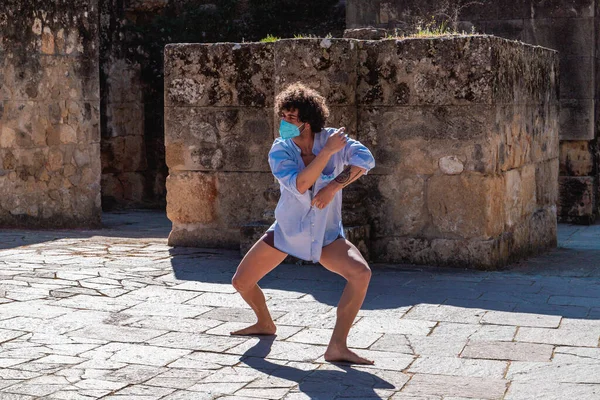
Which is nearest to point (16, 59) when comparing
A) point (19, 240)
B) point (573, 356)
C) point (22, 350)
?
point (19, 240)

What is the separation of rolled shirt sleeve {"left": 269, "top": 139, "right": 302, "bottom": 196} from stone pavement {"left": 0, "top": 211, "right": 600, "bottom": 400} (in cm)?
82

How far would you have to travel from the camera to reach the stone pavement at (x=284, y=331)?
4.23 metres

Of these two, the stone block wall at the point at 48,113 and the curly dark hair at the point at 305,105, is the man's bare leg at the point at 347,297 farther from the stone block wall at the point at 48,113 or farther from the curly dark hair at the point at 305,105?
the stone block wall at the point at 48,113

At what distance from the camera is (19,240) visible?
868cm

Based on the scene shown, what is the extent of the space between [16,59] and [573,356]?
6711mm

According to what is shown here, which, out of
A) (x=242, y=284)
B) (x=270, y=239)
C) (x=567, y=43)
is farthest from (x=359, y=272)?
(x=567, y=43)

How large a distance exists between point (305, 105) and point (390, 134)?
109 inches

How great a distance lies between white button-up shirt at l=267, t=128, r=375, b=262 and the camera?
4652 mm

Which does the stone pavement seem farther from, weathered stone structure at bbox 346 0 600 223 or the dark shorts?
weathered stone structure at bbox 346 0 600 223

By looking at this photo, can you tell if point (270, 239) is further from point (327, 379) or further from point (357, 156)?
point (327, 379)

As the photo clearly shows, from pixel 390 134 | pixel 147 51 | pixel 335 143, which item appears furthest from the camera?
pixel 147 51

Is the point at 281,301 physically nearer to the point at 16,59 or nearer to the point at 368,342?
the point at 368,342

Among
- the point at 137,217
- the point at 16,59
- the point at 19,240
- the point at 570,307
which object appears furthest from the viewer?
the point at 137,217

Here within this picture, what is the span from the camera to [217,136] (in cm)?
808
